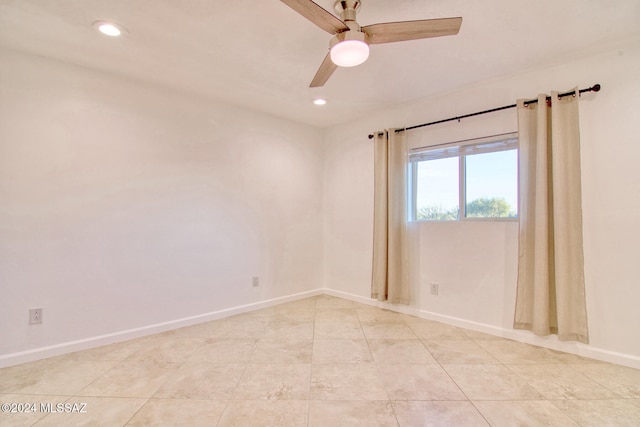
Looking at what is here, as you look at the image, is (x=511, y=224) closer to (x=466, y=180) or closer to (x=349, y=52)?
(x=466, y=180)

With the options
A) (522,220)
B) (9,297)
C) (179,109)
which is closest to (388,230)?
(522,220)

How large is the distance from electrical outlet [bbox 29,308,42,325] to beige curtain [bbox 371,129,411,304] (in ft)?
10.2

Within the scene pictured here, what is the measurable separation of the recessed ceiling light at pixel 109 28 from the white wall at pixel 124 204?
0.71 m

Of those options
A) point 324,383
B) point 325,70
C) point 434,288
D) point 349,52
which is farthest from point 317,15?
point 434,288

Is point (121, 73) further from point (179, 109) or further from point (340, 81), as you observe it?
point (340, 81)

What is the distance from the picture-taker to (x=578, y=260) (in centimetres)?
233

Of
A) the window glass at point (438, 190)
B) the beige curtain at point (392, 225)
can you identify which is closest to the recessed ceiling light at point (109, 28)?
the beige curtain at point (392, 225)

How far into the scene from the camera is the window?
2.83 m

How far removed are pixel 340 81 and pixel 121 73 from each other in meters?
1.99

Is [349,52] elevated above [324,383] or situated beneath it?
elevated above

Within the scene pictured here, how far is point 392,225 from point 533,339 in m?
1.62

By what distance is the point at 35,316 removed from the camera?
91.8 inches

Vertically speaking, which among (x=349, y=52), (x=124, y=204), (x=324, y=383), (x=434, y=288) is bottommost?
(x=324, y=383)

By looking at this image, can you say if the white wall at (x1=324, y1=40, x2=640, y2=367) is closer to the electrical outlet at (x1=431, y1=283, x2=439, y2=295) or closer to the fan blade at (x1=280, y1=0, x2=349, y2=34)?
the electrical outlet at (x1=431, y1=283, x2=439, y2=295)
